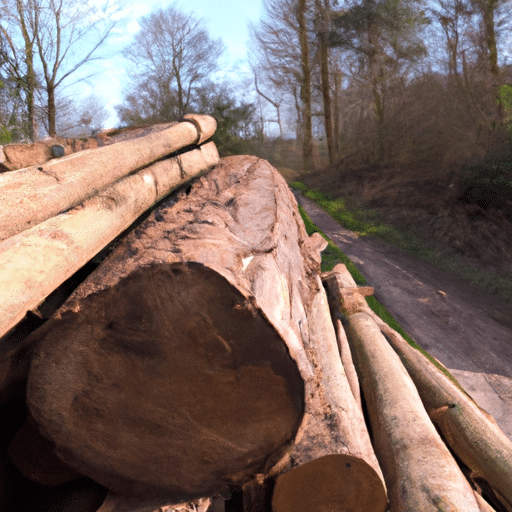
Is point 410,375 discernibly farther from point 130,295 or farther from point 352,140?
point 352,140

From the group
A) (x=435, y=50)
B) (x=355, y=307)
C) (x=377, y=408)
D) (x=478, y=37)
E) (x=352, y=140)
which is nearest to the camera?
(x=377, y=408)

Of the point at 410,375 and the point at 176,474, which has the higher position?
the point at 176,474

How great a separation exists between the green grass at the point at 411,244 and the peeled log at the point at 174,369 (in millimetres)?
8090

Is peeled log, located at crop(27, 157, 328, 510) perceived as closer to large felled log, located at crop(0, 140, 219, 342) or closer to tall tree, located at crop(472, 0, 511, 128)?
large felled log, located at crop(0, 140, 219, 342)

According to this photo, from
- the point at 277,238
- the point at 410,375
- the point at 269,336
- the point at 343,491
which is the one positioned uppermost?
the point at 277,238

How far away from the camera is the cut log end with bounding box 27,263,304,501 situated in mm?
1383

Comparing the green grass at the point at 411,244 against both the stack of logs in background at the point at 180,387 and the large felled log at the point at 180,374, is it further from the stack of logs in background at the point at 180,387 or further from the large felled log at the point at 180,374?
the large felled log at the point at 180,374

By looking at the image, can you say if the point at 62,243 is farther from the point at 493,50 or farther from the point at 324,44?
the point at 324,44

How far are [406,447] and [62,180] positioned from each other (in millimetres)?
2422

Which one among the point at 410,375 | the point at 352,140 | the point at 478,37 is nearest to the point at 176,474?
the point at 410,375

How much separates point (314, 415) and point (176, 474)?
0.67 m

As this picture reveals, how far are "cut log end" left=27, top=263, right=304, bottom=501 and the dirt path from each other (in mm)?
4008

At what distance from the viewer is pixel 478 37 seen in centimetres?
1284

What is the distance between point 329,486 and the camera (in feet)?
5.80
